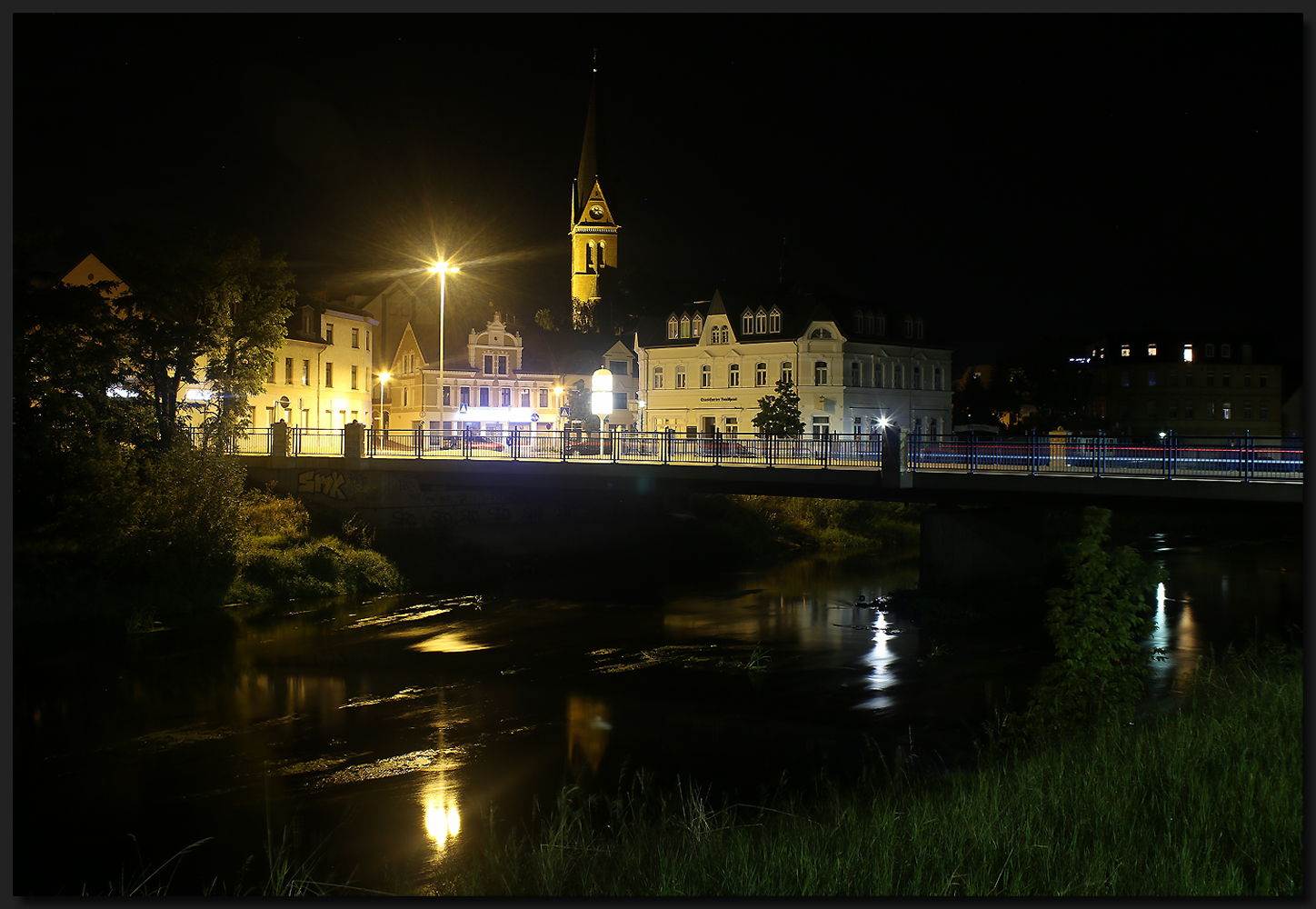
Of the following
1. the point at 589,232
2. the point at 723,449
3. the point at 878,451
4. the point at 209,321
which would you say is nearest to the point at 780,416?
the point at 723,449

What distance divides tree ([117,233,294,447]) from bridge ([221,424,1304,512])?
310 centimetres

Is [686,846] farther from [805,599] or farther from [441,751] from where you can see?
[805,599]

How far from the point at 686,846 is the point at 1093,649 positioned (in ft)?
20.9

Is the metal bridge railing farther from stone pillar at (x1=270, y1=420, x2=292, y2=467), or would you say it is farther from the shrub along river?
the shrub along river

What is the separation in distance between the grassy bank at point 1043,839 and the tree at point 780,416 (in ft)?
145

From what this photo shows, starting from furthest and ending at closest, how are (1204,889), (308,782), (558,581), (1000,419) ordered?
(1000,419)
(558,581)
(308,782)
(1204,889)

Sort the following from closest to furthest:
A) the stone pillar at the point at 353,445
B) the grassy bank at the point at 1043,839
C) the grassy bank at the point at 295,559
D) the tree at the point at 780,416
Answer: the grassy bank at the point at 1043,839 < the grassy bank at the point at 295,559 < the stone pillar at the point at 353,445 < the tree at the point at 780,416

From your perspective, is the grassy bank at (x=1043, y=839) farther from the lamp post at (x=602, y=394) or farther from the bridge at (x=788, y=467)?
the lamp post at (x=602, y=394)

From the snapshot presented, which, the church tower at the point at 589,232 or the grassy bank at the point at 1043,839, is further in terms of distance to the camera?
the church tower at the point at 589,232

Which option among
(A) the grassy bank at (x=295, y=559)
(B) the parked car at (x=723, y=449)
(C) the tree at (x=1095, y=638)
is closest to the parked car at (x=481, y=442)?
(A) the grassy bank at (x=295, y=559)

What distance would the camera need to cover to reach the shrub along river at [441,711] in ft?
47.9

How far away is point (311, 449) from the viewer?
4609cm

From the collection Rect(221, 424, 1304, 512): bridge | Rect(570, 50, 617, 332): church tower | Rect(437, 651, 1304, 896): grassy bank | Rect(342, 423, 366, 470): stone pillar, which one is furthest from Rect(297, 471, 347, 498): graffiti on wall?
Rect(570, 50, 617, 332): church tower

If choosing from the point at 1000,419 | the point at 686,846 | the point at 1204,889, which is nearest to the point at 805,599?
the point at 686,846
